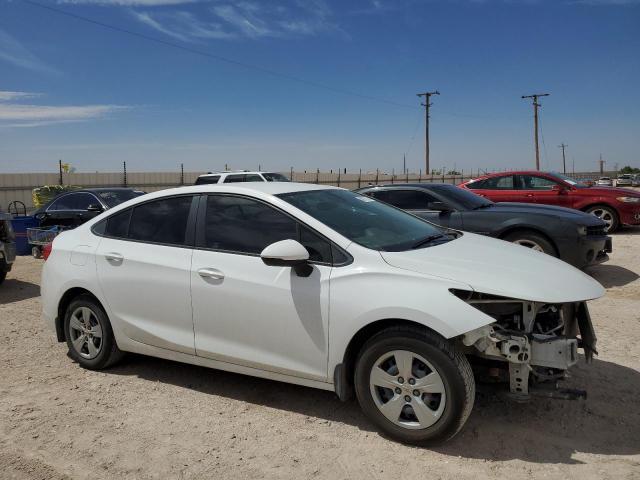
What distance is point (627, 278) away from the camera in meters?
7.94

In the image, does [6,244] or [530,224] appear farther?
[6,244]

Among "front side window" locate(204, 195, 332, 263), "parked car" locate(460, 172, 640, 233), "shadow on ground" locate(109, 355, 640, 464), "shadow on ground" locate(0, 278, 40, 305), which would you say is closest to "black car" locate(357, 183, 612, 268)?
"shadow on ground" locate(109, 355, 640, 464)

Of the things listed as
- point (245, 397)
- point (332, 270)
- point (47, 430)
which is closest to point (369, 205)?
point (332, 270)

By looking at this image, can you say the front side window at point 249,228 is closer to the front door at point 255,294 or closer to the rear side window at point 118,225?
the front door at point 255,294

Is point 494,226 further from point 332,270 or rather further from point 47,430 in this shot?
point 47,430

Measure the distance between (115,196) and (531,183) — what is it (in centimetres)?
946

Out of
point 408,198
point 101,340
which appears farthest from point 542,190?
point 101,340

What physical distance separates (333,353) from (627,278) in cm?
635

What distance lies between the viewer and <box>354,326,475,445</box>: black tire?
3.04 m

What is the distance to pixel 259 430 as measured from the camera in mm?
3551

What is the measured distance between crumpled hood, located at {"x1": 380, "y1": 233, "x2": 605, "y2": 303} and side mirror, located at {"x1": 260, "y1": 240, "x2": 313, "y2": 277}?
0.51m

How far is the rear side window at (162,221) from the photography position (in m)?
4.20

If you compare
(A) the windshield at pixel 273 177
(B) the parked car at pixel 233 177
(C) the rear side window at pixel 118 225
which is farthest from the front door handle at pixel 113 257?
(A) the windshield at pixel 273 177

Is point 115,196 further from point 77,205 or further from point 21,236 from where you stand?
point 21,236
